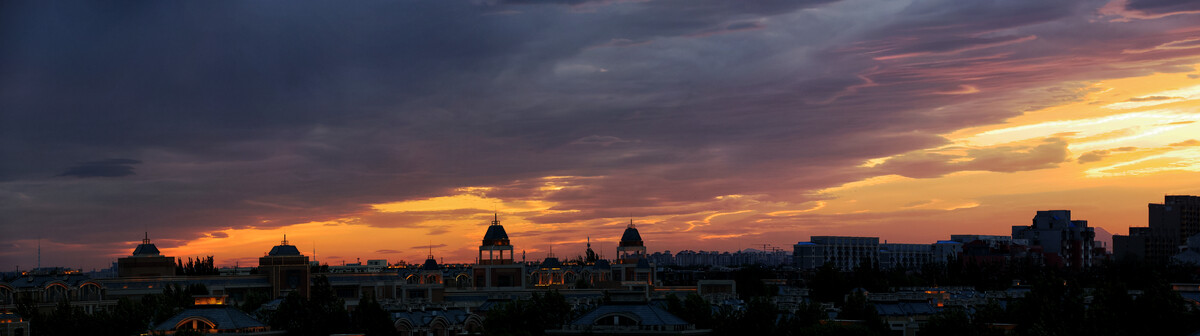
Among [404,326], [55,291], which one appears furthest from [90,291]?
[404,326]

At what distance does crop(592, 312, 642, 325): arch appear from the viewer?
349 feet

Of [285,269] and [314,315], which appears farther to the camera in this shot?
[285,269]

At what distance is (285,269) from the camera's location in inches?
7564

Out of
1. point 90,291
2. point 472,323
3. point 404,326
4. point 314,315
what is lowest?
point 472,323

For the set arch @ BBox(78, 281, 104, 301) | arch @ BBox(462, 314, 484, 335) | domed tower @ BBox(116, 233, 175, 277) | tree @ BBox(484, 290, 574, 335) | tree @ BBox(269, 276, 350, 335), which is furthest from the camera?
domed tower @ BBox(116, 233, 175, 277)

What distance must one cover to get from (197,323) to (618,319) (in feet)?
127

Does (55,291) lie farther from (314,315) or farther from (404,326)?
(314,315)

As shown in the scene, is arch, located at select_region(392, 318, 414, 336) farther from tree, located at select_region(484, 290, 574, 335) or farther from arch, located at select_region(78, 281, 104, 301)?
arch, located at select_region(78, 281, 104, 301)

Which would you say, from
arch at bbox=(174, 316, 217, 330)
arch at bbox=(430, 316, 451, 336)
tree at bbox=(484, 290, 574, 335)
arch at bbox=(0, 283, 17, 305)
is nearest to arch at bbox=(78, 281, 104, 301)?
arch at bbox=(0, 283, 17, 305)

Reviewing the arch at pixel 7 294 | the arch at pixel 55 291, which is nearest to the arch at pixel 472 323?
the arch at pixel 55 291

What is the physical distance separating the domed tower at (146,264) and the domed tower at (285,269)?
43.6ft

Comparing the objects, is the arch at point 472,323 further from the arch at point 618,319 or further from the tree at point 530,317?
the arch at point 618,319

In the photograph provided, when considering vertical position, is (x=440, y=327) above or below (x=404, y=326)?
below

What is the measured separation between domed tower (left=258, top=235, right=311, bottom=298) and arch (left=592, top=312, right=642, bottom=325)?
297ft
